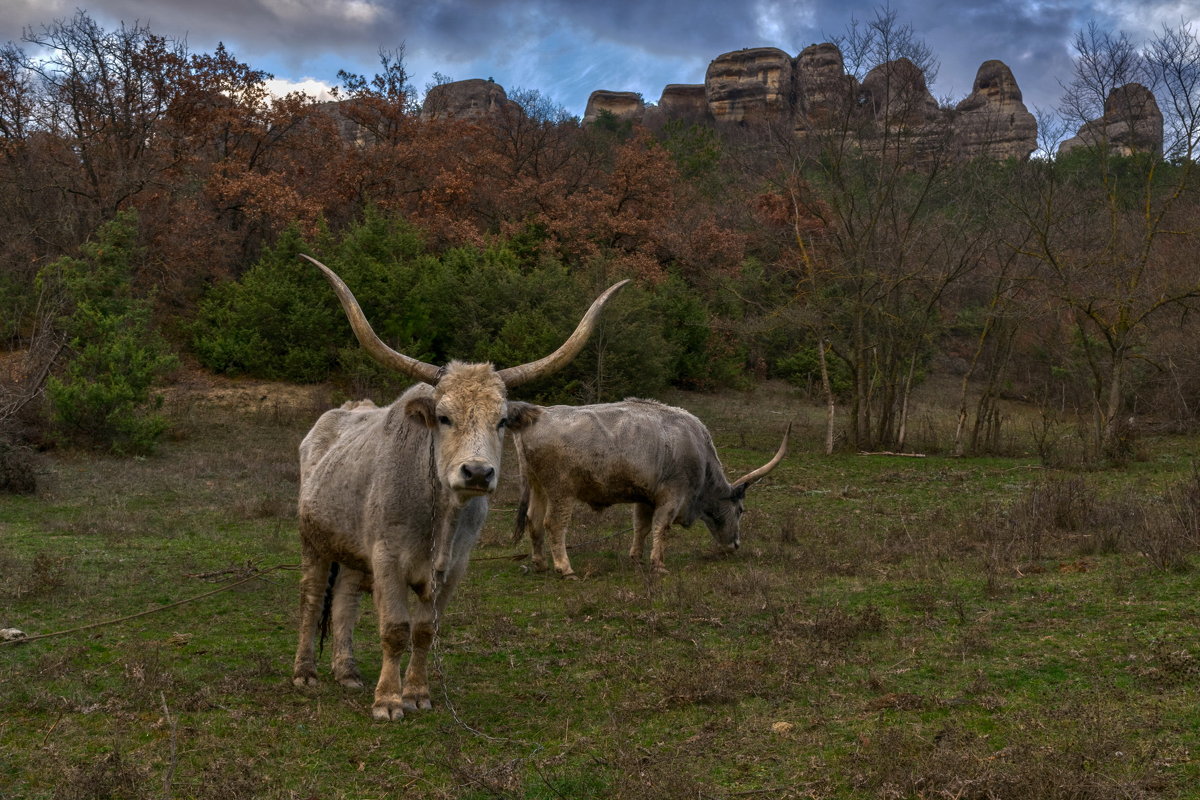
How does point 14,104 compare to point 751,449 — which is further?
point 14,104

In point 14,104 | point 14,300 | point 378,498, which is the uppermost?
point 14,104

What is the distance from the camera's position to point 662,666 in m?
7.65

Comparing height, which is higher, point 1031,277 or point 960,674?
point 1031,277

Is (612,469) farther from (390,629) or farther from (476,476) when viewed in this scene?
(476,476)

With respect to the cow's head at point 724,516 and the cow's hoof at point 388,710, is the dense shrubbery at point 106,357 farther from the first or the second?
the cow's hoof at point 388,710

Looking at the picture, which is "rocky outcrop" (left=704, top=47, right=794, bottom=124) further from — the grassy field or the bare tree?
the grassy field

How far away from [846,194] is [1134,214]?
28.3 feet

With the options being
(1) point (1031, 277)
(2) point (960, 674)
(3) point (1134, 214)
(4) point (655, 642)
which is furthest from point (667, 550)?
(3) point (1134, 214)

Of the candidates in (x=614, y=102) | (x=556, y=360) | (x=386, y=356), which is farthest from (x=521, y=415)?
(x=614, y=102)

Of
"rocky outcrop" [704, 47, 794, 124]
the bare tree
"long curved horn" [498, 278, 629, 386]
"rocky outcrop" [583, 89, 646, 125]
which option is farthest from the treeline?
"rocky outcrop" [583, 89, 646, 125]

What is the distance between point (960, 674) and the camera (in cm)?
712

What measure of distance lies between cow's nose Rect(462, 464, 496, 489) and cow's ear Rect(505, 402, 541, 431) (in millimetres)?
659

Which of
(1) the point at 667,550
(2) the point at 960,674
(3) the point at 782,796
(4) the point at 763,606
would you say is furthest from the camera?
(1) the point at 667,550

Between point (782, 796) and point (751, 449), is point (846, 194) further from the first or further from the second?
point (782, 796)
